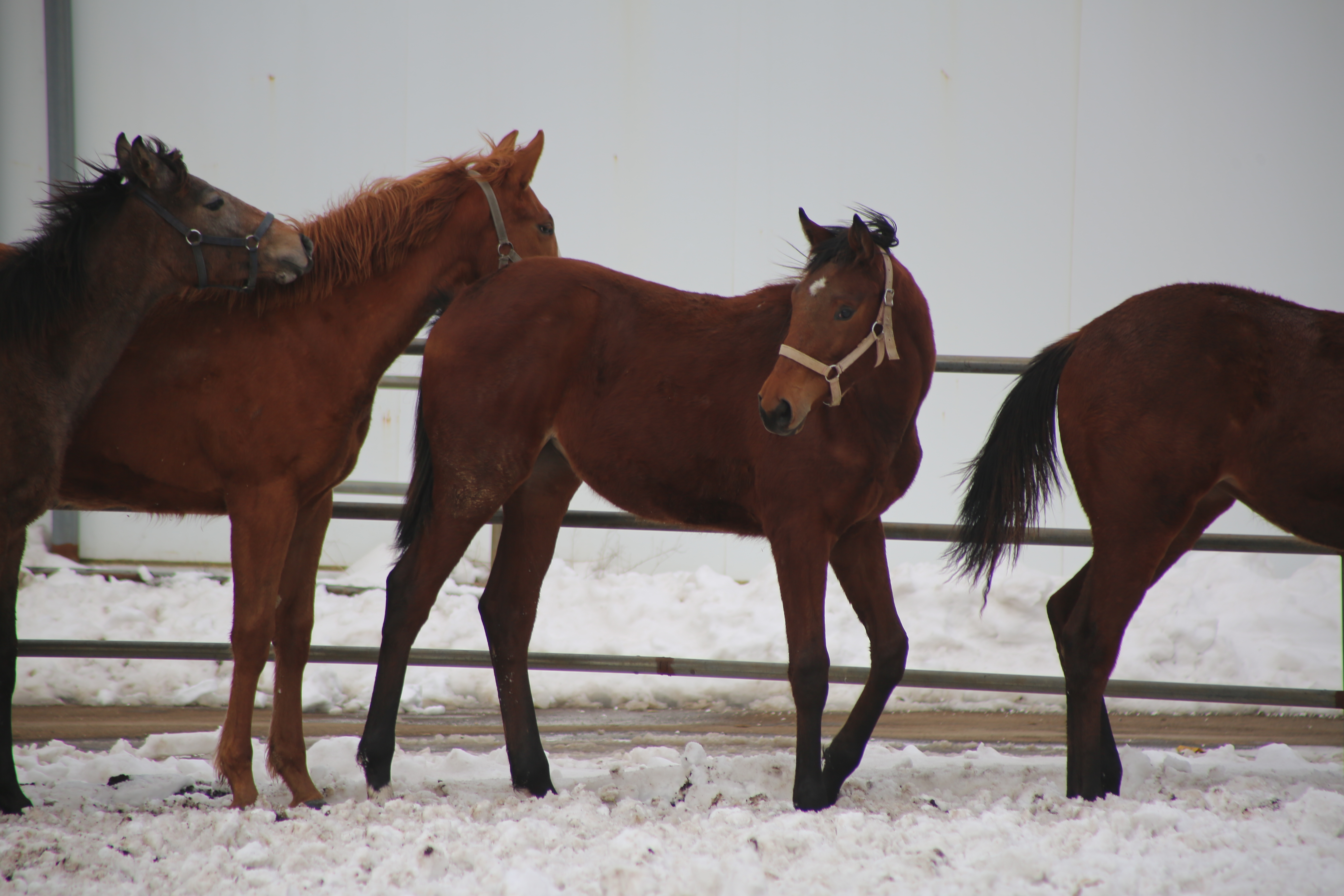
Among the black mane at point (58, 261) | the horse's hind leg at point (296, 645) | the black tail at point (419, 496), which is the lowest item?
the horse's hind leg at point (296, 645)

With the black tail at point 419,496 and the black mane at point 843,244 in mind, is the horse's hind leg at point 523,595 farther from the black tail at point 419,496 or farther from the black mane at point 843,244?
the black mane at point 843,244

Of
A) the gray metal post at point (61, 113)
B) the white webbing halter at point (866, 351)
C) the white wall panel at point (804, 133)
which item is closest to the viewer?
the white webbing halter at point (866, 351)

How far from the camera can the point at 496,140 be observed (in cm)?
693

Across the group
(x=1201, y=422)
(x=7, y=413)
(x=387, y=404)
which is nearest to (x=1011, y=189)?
(x=1201, y=422)

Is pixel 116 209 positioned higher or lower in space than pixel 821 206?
lower

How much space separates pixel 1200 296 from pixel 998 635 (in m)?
3.08

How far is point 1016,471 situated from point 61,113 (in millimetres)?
7452

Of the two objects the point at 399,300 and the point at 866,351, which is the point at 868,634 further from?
the point at 399,300

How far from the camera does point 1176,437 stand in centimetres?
271

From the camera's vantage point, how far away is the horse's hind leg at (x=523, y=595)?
310 centimetres

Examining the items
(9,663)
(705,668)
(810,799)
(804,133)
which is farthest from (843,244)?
(804,133)

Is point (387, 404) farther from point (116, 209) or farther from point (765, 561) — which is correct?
point (116, 209)

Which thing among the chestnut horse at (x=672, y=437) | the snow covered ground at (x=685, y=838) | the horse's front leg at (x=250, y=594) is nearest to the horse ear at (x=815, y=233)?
the chestnut horse at (x=672, y=437)

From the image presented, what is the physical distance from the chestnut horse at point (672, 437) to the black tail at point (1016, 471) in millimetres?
334
